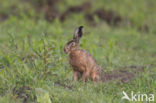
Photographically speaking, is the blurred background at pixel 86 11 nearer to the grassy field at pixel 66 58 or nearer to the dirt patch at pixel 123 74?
the grassy field at pixel 66 58

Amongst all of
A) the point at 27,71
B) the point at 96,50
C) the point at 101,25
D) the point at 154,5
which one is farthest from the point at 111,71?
the point at 154,5

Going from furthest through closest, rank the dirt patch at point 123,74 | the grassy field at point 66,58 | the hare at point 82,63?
the dirt patch at point 123,74 → the hare at point 82,63 → the grassy field at point 66,58

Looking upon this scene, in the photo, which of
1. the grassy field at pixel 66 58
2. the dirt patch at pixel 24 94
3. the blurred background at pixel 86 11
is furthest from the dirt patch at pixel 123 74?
the blurred background at pixel 86 11

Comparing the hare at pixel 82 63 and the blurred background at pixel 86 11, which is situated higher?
the blurred background at pixel 86 11

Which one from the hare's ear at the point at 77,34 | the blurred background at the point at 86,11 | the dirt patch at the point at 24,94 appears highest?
the blurred background at the point at 86,11

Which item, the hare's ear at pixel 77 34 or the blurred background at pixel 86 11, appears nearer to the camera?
the hare's ear at pixel 77 34

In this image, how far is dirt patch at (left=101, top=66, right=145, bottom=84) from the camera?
21.7 ft

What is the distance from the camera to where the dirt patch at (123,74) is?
6616 millimetres

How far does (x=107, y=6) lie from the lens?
43.5 feet

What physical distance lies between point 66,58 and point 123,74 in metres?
1.15

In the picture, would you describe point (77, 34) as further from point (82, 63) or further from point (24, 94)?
point (24, 94)

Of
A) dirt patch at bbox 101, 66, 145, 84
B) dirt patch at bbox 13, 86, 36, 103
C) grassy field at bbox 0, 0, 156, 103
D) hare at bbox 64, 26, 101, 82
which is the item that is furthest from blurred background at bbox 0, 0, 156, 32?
dirt patch at bbox 13, 86, 36, 103

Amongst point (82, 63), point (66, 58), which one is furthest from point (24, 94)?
point (66, 58)

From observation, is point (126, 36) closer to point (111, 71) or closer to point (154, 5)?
point (111, 71)
